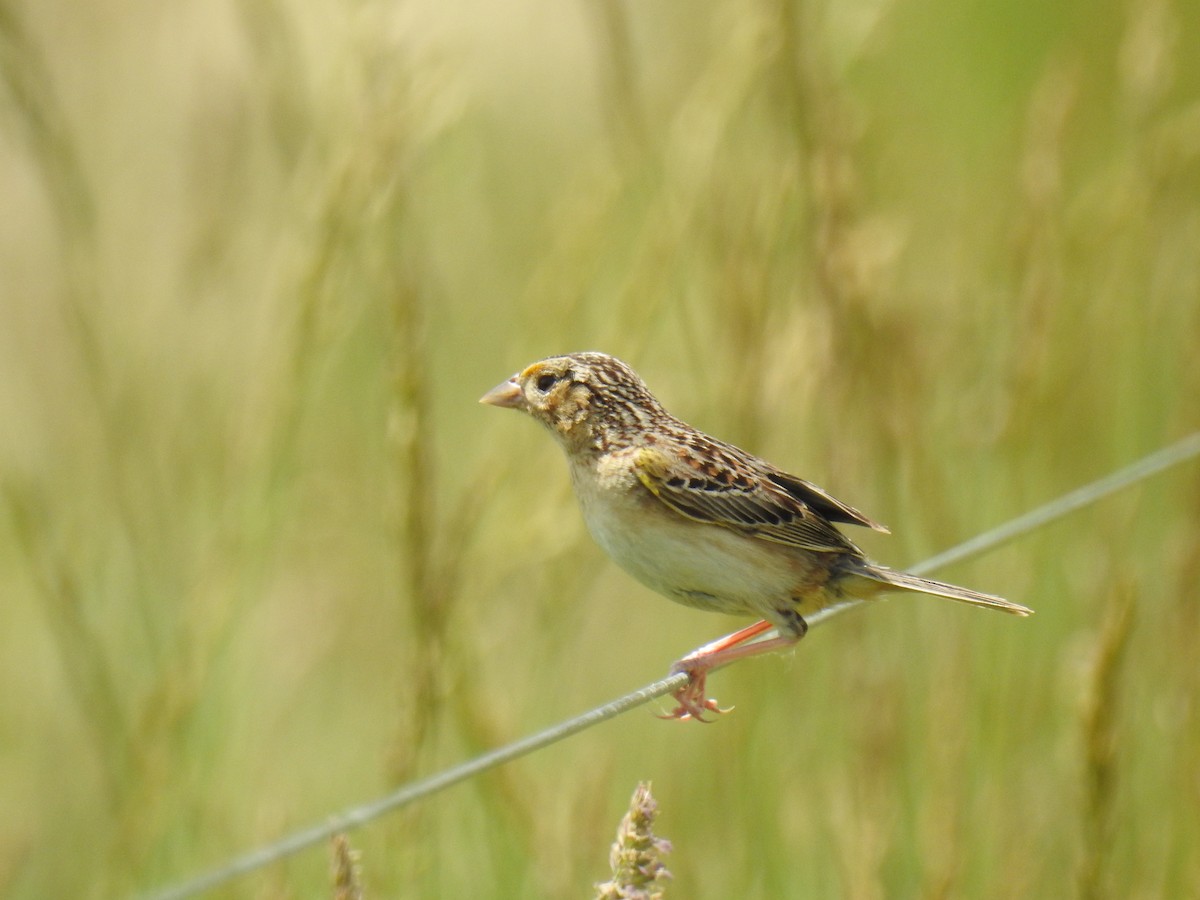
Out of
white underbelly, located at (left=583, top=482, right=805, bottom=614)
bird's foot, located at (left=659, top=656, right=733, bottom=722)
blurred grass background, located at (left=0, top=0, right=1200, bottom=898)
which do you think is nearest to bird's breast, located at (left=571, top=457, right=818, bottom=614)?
white underbelly, located at (left=583, top=482, right=805, bottom=614)

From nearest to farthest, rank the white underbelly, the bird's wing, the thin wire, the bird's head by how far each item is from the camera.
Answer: the thin wire
the white underbelly
the bird's wing
the bird's head

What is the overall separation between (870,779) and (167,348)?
11.6 ft

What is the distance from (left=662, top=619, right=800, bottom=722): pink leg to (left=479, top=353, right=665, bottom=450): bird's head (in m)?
0.54

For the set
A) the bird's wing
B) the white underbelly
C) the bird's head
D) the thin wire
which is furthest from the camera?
the bird's head

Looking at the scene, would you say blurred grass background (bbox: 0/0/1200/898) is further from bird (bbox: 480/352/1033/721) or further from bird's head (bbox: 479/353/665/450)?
bird (bbox: 480/352/1033/721)

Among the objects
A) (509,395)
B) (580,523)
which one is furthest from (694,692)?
(509,395)

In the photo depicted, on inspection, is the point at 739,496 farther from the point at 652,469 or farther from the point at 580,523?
the point at 580,523

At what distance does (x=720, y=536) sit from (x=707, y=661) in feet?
0.90

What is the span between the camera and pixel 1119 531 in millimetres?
4133

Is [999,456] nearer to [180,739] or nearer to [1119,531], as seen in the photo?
[1119,531]

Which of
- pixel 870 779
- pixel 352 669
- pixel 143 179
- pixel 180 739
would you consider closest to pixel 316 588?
pixel 352 669

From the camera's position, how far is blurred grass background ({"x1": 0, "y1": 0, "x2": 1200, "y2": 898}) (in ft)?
12.0

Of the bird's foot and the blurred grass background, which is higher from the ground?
the blurred grass background

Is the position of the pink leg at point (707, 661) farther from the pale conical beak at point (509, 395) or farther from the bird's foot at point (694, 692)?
the pale conical beak at point (509, 395)
